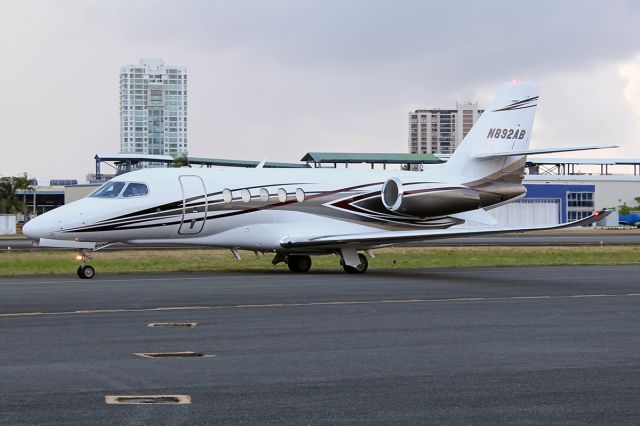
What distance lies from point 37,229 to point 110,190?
104 inches

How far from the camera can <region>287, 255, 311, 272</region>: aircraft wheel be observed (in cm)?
2931

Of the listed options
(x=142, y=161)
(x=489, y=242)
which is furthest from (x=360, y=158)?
(x=489, y=242)

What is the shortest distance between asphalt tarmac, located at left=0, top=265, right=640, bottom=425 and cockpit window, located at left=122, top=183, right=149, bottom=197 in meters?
5.58

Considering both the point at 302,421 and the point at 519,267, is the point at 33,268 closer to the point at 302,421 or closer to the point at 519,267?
the point at 519,267

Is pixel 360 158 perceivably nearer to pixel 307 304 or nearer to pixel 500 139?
pixel 500 139

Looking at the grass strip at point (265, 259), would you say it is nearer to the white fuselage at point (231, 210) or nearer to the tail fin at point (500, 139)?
the white fuselage at point (231, 210)

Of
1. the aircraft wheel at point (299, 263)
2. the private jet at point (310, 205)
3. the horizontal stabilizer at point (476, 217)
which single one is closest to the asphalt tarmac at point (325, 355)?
the private jet at point (310, 205)

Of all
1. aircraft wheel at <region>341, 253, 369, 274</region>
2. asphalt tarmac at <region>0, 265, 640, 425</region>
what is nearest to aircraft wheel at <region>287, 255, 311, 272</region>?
aircraft wheel at <region>341, 253, 369, 274</region>

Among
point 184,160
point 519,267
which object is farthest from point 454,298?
point 184,160

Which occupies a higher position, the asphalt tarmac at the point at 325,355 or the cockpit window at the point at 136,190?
the cockpit window at the point at 136,190

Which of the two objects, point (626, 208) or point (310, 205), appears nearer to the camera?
point (310, 205)

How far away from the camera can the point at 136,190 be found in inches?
1023

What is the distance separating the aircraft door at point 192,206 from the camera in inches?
1037

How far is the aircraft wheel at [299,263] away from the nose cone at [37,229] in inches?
316
